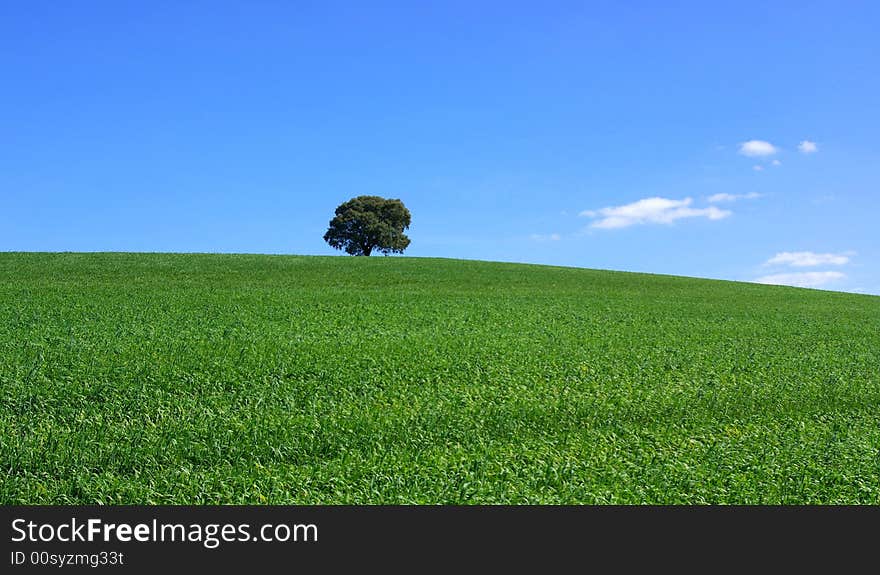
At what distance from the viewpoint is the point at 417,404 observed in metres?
9.40

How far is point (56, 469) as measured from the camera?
Result: 6941mm

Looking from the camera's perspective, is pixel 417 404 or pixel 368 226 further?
pixel 368 226

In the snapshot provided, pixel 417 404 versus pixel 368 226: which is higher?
pixel 368 226

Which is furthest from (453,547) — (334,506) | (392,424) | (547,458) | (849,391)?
(849,391)

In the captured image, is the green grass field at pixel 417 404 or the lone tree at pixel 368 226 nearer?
the green grass field at pixel 417 404

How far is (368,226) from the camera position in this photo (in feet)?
201

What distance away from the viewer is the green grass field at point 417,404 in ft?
22.4

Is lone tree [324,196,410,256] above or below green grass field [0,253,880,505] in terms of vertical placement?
above

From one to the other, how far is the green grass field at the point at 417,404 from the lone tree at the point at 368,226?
42.3 meters

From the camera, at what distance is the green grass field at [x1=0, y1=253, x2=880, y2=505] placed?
22.4 ft

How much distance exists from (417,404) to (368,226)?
52.7 metres

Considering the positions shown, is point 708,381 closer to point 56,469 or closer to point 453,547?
point 453,547

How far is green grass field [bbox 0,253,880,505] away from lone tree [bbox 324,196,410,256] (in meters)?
42.3

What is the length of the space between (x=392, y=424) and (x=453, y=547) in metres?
3.21
